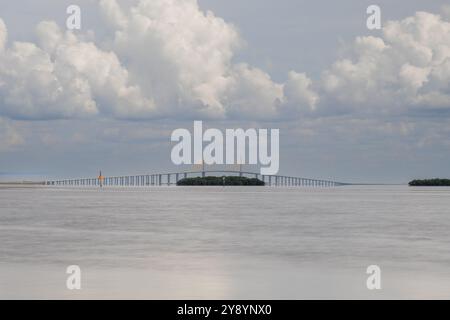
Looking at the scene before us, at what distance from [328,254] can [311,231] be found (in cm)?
1083

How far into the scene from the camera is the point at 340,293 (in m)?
18.2

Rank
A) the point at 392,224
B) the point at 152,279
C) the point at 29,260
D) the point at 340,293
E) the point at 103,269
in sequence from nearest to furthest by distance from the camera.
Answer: the point at 340,293, the point at 152,279, the point at 103,269, the point at 29,260, the point at 392,224

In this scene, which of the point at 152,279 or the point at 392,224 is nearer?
the point at 152,279
